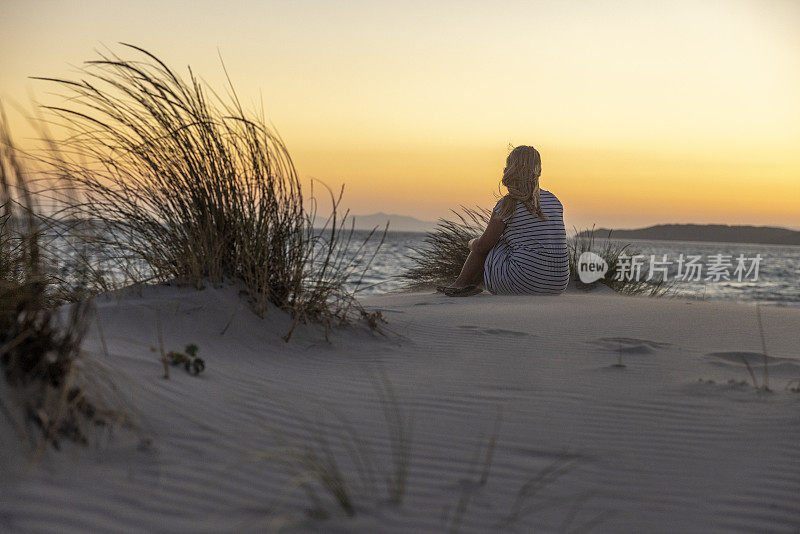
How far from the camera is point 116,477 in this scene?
1794 mm

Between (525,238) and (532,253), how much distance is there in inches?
6.4

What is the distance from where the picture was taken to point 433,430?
2.36 metres

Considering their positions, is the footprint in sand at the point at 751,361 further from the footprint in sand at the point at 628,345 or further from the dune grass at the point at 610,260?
the dune grass at the point at 610,260

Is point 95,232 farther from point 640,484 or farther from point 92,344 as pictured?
point 640,484

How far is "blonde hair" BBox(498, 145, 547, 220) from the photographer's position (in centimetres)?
607

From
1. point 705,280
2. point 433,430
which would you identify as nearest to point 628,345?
point 433,430

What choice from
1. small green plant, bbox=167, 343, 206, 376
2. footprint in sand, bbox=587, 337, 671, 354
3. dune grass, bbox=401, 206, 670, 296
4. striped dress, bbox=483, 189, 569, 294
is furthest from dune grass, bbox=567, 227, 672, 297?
small green plant, bbox=167, 343, 206, 376

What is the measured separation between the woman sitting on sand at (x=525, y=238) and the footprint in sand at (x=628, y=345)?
2.22 metres

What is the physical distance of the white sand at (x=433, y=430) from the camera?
173cm

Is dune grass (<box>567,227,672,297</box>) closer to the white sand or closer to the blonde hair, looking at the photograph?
the blonde hair

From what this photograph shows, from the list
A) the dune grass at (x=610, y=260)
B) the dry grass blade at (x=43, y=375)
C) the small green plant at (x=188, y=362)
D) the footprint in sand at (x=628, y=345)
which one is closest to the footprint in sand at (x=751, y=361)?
the footprint in sand at (x=628, y=345)

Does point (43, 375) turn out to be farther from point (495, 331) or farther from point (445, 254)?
point (445, 254)

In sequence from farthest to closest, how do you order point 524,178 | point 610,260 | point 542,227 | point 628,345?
point 610,260
point 542,227
point 524,178
point 628,345

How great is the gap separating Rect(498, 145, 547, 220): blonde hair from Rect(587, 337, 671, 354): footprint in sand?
89.2 inches
